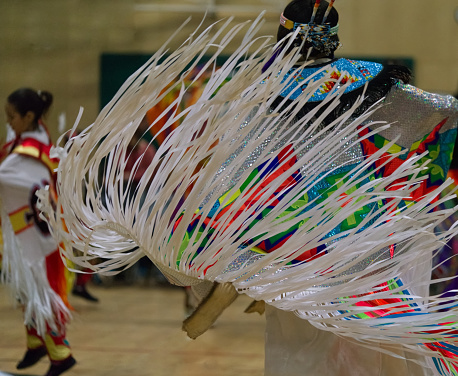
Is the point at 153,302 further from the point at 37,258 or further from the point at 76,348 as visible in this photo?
the point at 37,258

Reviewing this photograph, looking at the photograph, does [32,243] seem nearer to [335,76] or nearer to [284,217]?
[335,76]

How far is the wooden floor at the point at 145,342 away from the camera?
4.42 metres

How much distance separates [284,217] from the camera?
5.92 feet

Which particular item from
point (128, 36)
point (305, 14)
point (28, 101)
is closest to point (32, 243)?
point (28, 101)

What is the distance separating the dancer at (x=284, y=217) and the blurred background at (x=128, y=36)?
22.1 ft

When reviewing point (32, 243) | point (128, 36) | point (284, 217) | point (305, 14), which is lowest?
point (128, 36)

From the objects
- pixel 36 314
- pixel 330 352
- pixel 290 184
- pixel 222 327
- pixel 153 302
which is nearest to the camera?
pixel 290 184

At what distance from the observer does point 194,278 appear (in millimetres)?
1907

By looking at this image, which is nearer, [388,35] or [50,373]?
[50,373]

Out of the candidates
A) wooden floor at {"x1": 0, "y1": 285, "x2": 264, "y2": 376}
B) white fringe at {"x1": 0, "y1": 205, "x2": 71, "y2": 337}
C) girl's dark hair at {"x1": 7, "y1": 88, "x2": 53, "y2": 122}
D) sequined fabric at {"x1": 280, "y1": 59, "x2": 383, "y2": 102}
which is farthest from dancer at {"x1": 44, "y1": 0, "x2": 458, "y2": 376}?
girl's dark hair at {"x1": 7, "y1": 88, "x2": 53, "y2": 122}

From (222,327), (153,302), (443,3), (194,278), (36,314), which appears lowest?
(153,302)

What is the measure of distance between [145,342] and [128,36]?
465cm

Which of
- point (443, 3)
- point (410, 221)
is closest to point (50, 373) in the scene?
point (410, 221)

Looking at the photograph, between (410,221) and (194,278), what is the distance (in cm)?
48
